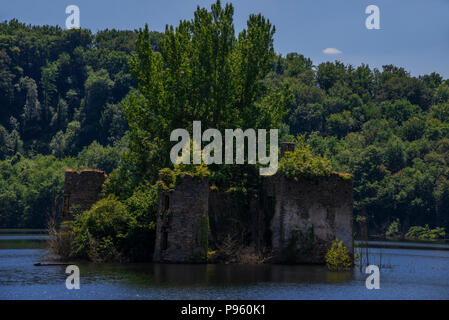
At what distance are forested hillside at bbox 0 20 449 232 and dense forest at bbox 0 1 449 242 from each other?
26 centimetres

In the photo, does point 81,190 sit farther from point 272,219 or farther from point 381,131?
point 381,131

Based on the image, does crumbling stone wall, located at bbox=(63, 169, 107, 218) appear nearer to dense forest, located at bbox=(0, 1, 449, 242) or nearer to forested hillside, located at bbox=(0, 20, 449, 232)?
dense forest, located at bbox=(0, 1, 449, 242)

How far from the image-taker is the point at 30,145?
6811 inches

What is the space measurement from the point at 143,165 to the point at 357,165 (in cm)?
7670

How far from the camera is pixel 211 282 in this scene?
39.8m

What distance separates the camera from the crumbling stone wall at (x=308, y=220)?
159ft

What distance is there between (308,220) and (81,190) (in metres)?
15.3

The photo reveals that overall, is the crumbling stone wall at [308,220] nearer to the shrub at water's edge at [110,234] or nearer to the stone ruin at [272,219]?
the stone ruin at [272,219]

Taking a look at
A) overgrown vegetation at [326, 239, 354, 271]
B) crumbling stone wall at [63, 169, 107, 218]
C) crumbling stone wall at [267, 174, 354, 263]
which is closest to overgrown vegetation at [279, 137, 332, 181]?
crumbling stone wall at [267, 174, 354, 263]

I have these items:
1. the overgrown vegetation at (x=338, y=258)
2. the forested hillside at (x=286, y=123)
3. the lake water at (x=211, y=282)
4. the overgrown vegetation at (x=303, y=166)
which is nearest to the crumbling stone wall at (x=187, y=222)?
the lake water at (x=211, y=282)

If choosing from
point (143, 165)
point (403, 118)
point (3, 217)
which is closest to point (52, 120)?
point (3, 217)

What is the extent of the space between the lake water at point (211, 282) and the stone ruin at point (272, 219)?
1.42 metres
